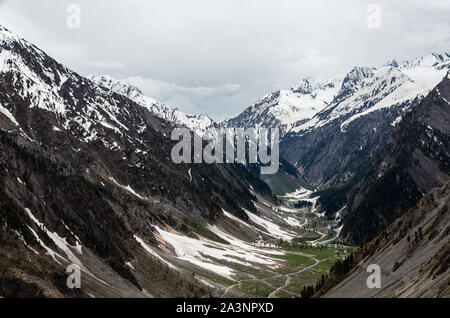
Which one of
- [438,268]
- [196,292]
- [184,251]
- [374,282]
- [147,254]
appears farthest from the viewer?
[184,251]

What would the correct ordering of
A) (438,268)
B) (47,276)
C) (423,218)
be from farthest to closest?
1. (423,218)
2. (47,276)
3. (438,268)
